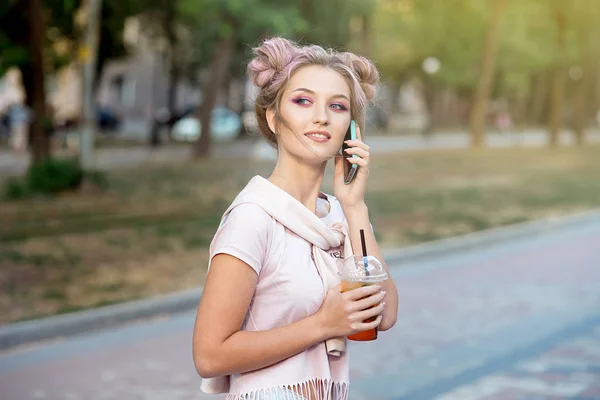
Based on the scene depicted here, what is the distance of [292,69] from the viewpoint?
2656mm

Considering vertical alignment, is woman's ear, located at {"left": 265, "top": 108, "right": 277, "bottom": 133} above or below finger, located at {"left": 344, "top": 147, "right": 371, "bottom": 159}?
above

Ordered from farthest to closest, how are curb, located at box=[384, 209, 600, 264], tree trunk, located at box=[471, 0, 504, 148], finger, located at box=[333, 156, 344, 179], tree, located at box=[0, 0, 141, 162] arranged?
tree trunk, located at box=[471, 0, 504, 148]
tree, located at box=[0, 0, 141, 162]
curb, located at box=[384, 209, 600, 264]
finger, located at box=[333, 156, 344, 179]

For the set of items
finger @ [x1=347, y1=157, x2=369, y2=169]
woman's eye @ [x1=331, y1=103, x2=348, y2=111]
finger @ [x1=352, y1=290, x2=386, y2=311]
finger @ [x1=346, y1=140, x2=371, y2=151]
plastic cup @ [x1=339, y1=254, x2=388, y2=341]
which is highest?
woman's eye @ [x1=331, y1=103, x2=348, y2=111]

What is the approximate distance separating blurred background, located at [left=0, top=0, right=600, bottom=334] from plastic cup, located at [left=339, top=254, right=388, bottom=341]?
516 millimetres

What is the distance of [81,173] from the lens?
63.3 ft

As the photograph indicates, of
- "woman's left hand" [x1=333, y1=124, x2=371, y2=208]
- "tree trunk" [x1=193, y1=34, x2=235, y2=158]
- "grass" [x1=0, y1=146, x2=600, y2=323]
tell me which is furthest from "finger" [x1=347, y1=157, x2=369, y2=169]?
"tree trunk" [x1=193, y1=34, x2=235, y2=158]

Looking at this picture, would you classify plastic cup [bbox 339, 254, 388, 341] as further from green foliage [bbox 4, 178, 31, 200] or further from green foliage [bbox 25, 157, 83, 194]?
green foliage [bbox 25, 157, 83, 194]

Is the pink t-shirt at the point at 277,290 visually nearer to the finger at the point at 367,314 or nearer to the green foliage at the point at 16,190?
the finger at the point at 367,314

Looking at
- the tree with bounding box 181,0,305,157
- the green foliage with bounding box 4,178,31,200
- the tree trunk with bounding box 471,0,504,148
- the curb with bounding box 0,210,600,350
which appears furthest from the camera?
the tree trunk with bounding box 471,0,504,148

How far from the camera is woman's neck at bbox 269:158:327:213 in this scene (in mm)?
2660

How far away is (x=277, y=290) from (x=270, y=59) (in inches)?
21.3

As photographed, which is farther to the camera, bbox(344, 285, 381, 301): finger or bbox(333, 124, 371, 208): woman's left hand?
bbox(333, 124, 371, 208): woman's left hand

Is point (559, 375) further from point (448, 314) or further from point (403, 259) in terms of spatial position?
point (403, 259)

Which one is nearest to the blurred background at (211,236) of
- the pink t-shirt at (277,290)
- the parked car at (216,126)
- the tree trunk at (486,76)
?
the tree trunk at (486,76)
